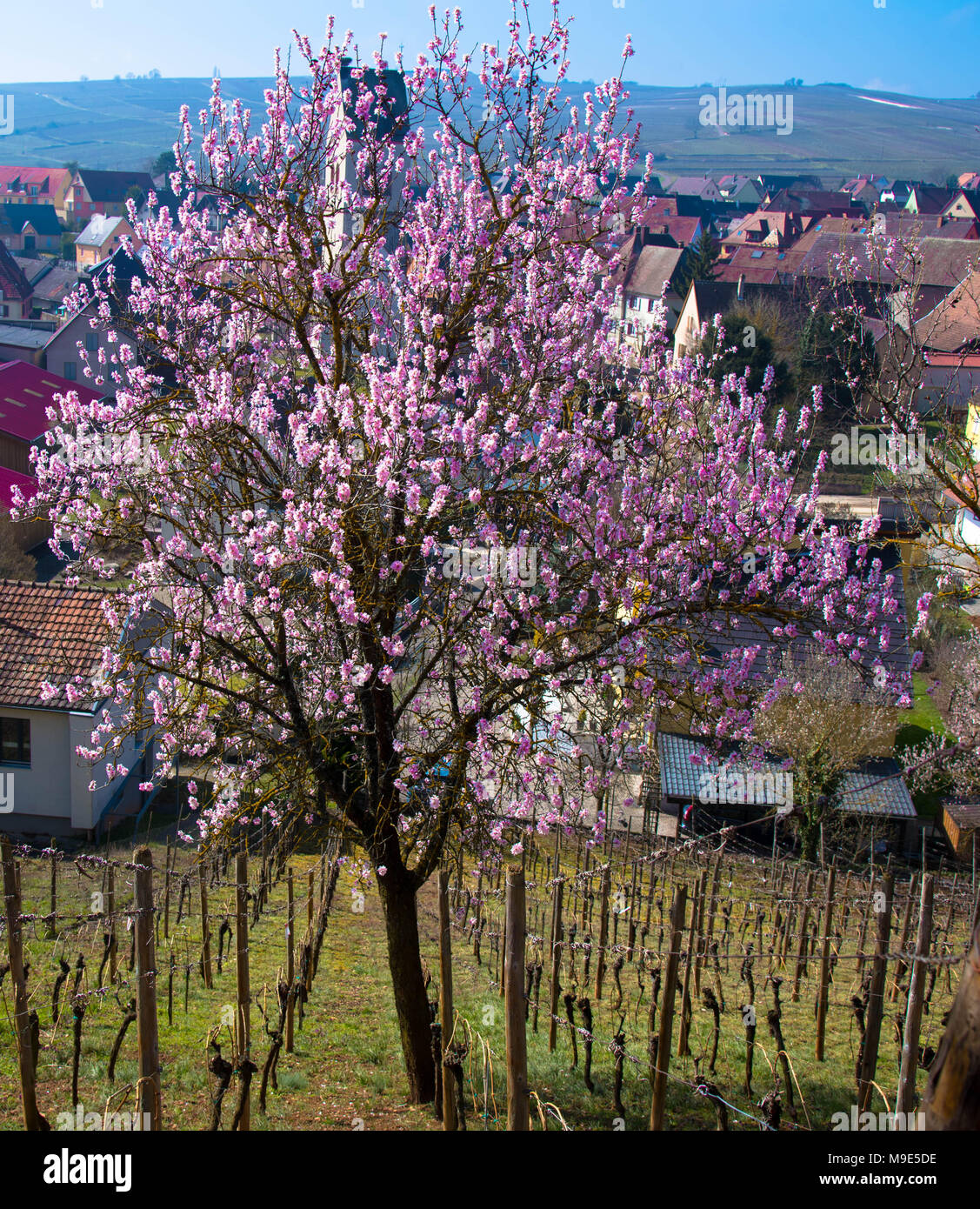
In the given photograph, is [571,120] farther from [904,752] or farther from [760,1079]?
[904,752]

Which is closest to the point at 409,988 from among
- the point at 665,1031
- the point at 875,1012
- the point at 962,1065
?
the point at 665,1031

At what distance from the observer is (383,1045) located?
9.04 m

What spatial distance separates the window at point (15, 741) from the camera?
19656 mm

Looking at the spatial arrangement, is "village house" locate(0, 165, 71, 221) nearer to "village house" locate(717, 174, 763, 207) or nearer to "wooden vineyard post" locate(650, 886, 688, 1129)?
"village house" locate(717, 174, 763, 207)

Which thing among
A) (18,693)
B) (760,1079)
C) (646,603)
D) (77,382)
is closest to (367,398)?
(646,603)

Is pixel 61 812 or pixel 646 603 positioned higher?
pixel 646 603

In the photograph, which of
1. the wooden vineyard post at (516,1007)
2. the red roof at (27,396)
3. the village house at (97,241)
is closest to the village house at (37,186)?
the village house at (97,241)

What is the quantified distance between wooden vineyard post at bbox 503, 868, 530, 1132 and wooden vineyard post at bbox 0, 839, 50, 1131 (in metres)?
2.92

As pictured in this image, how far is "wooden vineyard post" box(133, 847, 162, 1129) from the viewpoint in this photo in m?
5.51

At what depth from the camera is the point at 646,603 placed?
7.35 metres

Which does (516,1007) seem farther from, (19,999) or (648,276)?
(648,276)

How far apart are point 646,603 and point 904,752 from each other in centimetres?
2109

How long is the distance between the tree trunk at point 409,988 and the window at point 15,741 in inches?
556
